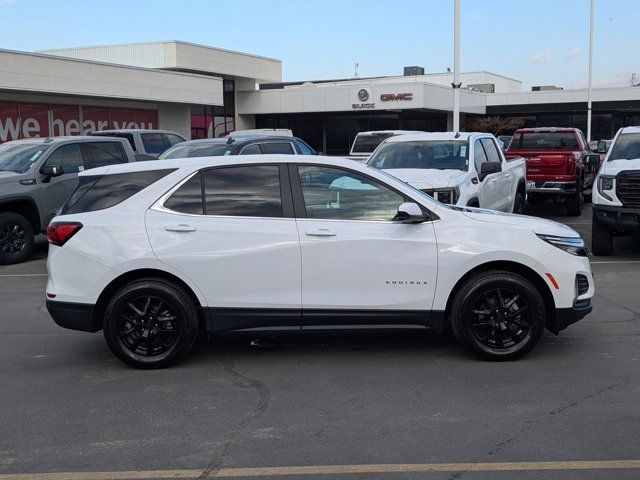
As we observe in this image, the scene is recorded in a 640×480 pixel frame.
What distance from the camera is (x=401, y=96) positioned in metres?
42.9

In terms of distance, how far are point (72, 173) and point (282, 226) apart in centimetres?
794

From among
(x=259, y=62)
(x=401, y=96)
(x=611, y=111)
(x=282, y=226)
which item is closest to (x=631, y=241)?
(x=282, y=226)

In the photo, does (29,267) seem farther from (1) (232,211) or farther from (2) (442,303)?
(2) (442,303)

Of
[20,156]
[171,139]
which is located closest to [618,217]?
[20,156]

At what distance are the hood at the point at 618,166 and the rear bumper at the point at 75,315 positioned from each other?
8.43 metres

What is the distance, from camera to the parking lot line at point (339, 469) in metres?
4.15

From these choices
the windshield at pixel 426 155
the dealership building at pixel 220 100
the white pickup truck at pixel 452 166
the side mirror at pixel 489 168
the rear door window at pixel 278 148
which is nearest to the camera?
the white pickup truck at pixel 452 166

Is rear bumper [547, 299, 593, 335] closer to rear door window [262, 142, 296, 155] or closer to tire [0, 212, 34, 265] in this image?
rear door window [262, 142, 296, 155]

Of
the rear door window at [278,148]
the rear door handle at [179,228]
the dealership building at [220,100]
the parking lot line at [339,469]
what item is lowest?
the parking lot line at [339,469]

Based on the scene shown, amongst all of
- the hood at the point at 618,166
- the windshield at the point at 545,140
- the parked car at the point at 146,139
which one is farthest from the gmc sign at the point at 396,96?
the hood at the point at 618,166

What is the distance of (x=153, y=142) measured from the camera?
17812 mm

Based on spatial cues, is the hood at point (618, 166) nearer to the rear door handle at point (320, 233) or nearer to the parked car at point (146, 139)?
the rear door handle at point (320, 233)

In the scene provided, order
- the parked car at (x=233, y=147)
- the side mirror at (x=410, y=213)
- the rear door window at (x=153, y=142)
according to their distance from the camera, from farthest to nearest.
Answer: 1. the rear door window at (x=153, y=142)
2. the parked car at (x=233, y=147)
3. the side mirror at (x=410, y=213)

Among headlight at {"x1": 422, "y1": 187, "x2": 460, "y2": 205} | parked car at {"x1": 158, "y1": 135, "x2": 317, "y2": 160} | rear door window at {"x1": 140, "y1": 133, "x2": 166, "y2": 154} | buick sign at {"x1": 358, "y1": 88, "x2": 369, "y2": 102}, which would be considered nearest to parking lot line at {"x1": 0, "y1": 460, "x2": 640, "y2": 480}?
headlight at {"x1": 422, "y1": 187, "x2": 460, "y2": 205}
